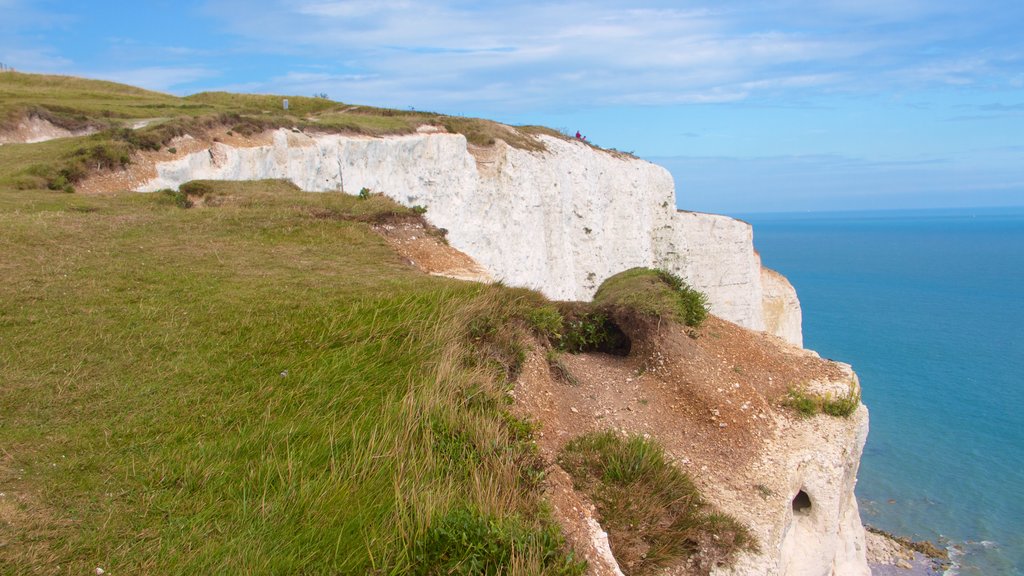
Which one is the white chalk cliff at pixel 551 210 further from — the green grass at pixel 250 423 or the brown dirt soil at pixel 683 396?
the green grass at pixel 250 423

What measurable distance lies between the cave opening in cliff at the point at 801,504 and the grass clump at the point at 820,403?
1113 millimetres

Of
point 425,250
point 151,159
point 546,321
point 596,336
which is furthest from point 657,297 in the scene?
point 151,159

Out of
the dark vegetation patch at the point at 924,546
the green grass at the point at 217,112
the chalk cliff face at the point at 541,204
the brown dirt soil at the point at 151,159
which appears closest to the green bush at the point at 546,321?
the chalk cliff face at the point at 541,204

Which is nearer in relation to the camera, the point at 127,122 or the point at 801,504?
the point at 801,504

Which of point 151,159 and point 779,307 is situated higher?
point 151,159

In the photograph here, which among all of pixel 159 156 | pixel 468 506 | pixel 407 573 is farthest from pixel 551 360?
pixel 159 156

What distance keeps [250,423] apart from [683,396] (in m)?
5.56

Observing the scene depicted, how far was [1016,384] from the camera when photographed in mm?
38719

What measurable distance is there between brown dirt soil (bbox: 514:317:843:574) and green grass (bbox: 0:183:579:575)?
1.01 m

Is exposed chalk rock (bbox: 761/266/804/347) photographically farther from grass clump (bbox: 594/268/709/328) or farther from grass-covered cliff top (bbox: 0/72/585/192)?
grass clump (bbox: 594/268/709/328)

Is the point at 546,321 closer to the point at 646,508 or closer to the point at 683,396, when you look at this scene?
the point at 683,396

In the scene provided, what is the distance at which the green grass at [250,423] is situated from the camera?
458 centimetres

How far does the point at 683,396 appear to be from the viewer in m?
8.92

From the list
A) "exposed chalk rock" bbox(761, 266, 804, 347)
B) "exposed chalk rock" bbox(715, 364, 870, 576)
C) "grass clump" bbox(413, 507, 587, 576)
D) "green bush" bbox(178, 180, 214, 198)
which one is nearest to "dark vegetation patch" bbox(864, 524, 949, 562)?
"exposed chalk rock" bbox(715, 364, 870, 576)
